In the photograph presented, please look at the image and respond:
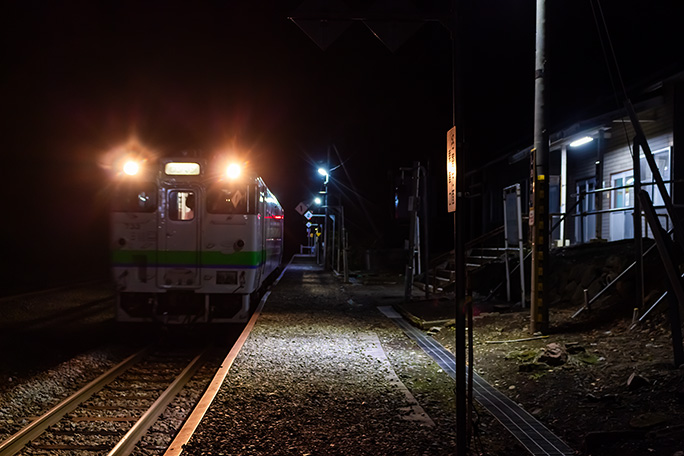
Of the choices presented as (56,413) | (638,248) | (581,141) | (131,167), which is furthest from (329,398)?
(581,141)

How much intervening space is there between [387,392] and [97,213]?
5713 centimetres

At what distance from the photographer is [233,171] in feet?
32.6

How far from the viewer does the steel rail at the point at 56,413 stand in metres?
4.64

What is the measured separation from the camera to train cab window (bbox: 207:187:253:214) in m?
9.84

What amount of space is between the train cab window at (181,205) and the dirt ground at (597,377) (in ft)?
16.9

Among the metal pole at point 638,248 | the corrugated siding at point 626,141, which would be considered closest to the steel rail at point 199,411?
the metal pole at point 638,248

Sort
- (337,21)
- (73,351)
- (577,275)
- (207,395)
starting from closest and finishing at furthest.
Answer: (337,21) < (207,395) < (73,351) < (577,275)

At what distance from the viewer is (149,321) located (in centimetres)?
972

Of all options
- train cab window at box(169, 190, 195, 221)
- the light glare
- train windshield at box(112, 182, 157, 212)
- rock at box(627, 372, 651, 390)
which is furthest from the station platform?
the light glare

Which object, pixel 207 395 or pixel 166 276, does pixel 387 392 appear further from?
pixel 166 276

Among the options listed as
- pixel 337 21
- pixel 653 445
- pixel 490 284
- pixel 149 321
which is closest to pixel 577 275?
pixel 490 284

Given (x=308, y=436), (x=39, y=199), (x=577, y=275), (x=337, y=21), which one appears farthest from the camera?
(x=39, y=199)

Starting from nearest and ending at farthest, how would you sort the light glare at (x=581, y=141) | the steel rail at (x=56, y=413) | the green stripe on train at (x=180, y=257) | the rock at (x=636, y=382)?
1. the steel rail at (x=56, y=413)
2. the rock at (x=636, y=382)
3. the green stripe on train at (x=180, y=257)
4. the light glare at (x=581, y=141)

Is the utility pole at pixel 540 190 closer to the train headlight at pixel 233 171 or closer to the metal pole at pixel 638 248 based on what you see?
the metal pole at pixel 638 248
